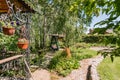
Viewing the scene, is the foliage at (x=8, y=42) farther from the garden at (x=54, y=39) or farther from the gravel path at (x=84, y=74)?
→ the gravel path at (x=84, y=74)

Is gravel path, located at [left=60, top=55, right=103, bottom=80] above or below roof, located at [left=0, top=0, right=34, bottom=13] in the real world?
below

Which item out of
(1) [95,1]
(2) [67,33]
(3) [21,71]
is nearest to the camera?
(1) [95,1]

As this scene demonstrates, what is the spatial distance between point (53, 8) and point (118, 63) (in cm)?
734

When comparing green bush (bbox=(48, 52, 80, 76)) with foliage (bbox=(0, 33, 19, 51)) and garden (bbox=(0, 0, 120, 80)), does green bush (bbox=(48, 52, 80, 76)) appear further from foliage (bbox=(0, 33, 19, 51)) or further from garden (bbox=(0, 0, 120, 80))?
foliage (bbox=(0, 33, 19, 51))

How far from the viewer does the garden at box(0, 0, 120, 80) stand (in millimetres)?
2227

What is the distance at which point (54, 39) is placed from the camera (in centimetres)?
2114

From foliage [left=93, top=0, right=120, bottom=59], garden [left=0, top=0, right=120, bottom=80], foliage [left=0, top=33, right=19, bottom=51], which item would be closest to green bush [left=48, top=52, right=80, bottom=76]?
garden [left=0, top=0, right=120, bottom=80]

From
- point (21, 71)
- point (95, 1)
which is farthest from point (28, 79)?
point (95, 1)

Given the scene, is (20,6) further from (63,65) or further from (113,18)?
(113,18)

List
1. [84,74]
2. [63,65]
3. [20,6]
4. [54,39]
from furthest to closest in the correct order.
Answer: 1. [54,39]
2. [63,65]
3. [84,74]
4. [20,6]

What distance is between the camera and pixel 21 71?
9.11 meters

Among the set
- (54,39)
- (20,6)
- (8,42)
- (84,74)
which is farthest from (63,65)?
(54,39)

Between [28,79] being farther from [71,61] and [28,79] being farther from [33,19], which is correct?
[33,19]

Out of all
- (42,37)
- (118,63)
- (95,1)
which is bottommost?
(118,63)
